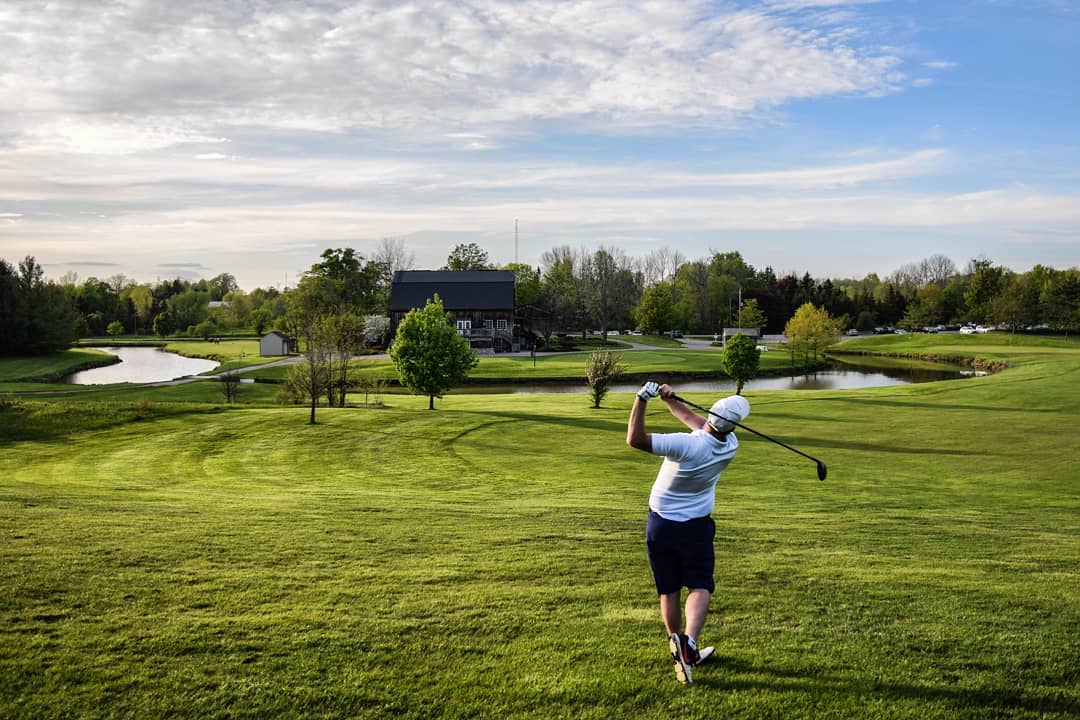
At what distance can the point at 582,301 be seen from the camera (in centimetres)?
11444

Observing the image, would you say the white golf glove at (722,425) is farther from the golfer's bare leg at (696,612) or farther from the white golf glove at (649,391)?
the golfer's bare leg at (696,612)

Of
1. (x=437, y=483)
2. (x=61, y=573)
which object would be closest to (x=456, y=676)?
(x=61, y=573)

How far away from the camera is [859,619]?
683 centimetres

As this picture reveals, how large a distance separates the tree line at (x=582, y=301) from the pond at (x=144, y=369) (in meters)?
8.49

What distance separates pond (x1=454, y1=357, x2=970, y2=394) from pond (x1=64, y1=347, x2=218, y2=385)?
2975 cm

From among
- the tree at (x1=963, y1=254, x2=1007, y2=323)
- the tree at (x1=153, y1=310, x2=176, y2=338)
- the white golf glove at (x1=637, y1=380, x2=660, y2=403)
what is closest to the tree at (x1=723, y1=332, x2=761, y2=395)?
the white golf glove at (x1=637, y1=380, x2=660, y2=403)

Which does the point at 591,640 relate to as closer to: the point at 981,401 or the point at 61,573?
the point at 61,573

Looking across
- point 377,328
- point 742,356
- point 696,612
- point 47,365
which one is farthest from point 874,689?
point 377,328

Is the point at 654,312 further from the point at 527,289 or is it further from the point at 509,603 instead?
the point at 509,603

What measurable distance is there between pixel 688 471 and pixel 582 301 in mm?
109397

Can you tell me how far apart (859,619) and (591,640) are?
270 cm

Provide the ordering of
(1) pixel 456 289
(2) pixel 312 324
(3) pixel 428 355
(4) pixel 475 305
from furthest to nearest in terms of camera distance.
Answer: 1. (1) pixel 456 289
2. (4) pixel 475 305
3. (3) pixel 428 355
4. (2) pixel 312 324

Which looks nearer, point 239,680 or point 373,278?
point 239,680

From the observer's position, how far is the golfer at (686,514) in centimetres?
568
